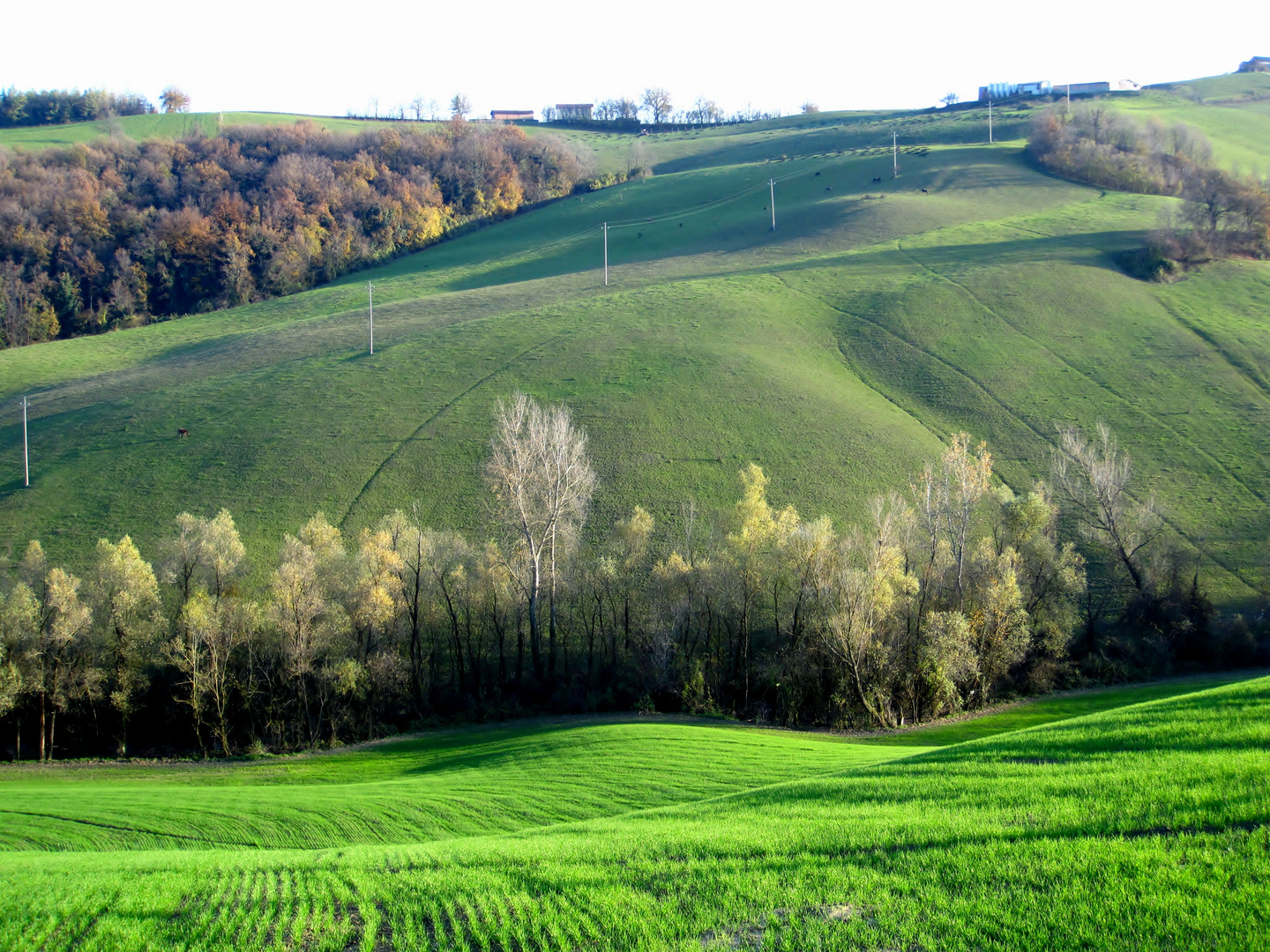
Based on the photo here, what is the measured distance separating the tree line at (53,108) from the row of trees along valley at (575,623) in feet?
587

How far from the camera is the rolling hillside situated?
190 feet

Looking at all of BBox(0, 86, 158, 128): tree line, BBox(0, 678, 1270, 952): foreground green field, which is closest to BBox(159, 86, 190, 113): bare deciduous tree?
BBox(0, 86, 158, 128): tree line

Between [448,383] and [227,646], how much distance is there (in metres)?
36.1

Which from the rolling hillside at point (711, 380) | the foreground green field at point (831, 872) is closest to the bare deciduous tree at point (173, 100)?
the rolling hillside at point (711, 380)

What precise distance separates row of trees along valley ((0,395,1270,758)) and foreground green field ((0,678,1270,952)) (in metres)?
20.8

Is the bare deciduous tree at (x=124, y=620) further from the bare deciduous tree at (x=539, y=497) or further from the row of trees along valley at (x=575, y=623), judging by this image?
the bare deciduous tree at (x=539, y=497)

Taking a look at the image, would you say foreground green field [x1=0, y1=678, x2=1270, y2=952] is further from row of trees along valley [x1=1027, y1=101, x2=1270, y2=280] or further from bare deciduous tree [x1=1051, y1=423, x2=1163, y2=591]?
row of trees along valley [x1=1027, y1=101, x2=1270, y2=280]

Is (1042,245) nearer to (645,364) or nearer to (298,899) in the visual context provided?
(645,364)

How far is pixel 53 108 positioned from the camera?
582 ft

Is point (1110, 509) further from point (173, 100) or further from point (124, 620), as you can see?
point (173, 100)

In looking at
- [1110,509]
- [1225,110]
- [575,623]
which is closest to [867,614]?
[575,623]

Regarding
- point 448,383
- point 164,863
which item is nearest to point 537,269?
point 448,383

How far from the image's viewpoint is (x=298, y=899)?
13031 mm

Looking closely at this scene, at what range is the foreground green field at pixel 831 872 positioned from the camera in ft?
33.0
